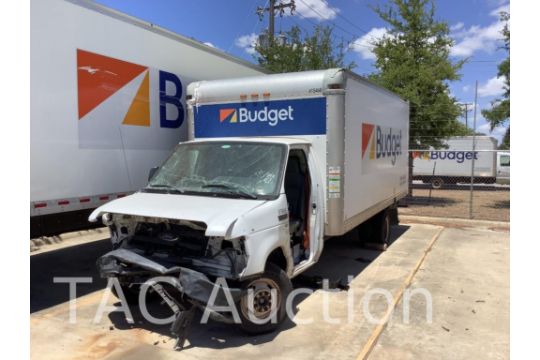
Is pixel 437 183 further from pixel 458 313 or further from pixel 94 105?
pixel 94 105

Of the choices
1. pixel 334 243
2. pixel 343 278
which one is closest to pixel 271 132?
pixel 343 278

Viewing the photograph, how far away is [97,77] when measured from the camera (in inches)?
236

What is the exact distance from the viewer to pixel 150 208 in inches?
181

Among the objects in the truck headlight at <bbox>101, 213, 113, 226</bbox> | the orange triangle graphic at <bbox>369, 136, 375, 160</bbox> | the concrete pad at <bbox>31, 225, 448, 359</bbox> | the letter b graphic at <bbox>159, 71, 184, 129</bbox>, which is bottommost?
the concrete pad at <bbox>31, 225, 448, 359</bbox>

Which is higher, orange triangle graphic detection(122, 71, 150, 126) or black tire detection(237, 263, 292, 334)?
orange triangle graphic detection(122, 71, 150, 126)

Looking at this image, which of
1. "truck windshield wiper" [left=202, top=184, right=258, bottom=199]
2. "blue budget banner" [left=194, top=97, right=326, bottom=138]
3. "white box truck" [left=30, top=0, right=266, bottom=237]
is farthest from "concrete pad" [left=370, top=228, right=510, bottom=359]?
"white box truck" [left=30, top=0, right=266, bottom=237]

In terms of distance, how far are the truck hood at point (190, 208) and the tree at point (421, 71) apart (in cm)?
1167

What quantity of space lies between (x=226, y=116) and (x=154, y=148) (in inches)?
55.1

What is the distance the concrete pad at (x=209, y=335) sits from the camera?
4270 millimetres

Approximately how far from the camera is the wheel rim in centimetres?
439

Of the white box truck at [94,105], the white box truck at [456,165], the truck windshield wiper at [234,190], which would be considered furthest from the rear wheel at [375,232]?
→ the white box truck at [456,165]

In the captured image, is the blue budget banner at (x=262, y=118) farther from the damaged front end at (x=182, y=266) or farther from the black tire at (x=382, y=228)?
the black tire at (x=382, y=228)

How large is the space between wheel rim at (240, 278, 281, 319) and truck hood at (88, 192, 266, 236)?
73 centimetres

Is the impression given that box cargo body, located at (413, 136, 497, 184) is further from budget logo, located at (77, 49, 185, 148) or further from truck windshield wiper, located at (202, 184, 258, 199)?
truck windshield wiper, located at (202, 184, 258, 199)
